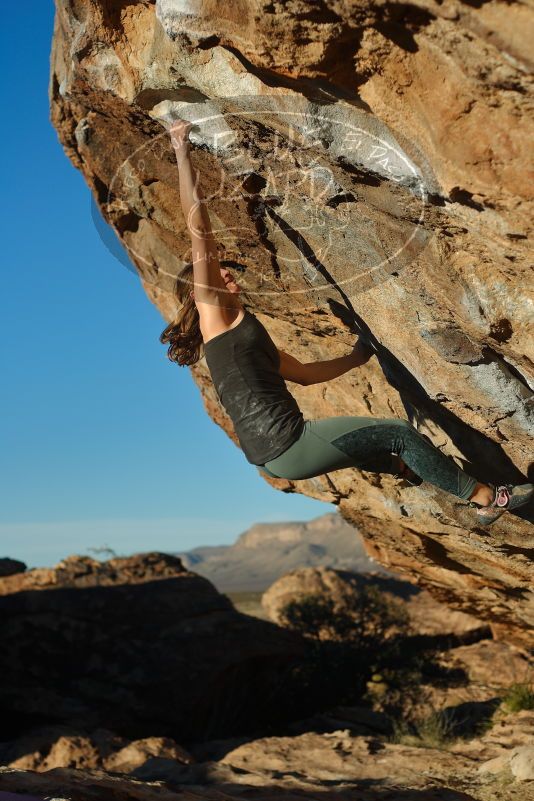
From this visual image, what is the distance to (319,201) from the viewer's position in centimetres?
484

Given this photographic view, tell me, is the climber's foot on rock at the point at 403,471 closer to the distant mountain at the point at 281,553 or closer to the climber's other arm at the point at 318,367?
the climber's other arm at the point at 318,367

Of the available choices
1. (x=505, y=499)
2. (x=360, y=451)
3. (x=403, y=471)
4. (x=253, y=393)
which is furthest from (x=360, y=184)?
(x=505, y=499)

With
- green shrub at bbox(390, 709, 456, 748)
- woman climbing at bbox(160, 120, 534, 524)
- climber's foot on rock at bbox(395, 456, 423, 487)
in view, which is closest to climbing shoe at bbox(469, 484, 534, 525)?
woman climbing at bbox(160, 120, 534, 524)

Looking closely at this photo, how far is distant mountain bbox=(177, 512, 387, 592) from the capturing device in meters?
88.8

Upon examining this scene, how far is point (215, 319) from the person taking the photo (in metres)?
4.40

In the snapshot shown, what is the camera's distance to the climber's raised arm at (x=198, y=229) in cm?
408

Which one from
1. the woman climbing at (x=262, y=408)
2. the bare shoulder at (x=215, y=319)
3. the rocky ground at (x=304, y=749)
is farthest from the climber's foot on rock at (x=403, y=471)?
the rocky ground at (x=304, y=749)

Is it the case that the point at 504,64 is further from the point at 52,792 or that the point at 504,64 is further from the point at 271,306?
the point at 52,792

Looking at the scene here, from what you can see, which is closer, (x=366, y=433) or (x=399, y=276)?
(x=366, y=433)

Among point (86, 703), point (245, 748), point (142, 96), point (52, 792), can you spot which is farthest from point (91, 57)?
point (86, 703)

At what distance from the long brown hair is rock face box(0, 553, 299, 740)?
6.64 meters

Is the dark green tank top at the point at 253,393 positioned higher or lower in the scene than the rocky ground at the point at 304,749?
higher

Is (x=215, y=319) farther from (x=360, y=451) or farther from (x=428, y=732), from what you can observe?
(x=428, y=732)

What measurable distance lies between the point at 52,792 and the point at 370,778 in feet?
10.8
